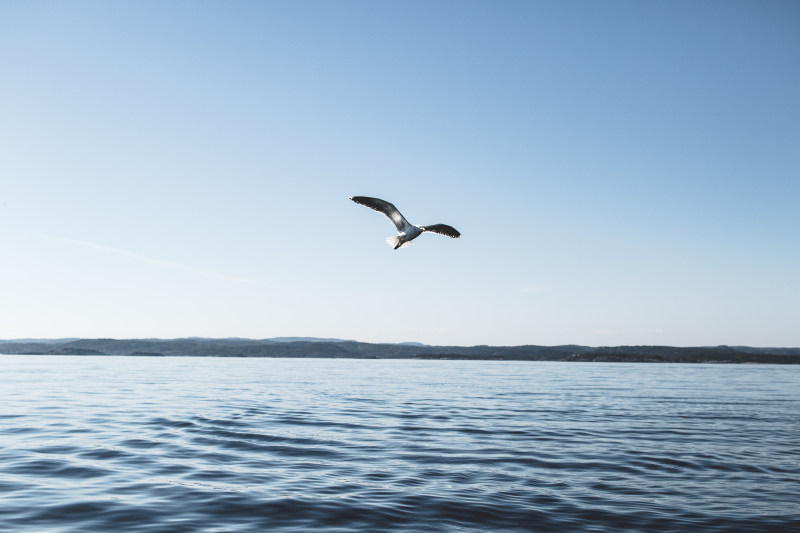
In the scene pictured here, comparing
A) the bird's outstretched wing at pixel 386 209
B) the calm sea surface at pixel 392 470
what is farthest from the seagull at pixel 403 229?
the calm sea surface at pixel 392 470

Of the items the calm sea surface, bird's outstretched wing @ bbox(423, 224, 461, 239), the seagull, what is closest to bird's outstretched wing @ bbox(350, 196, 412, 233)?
the seagull

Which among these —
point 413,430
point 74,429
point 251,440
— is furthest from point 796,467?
point 74,429

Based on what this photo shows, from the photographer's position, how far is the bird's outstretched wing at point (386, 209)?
17562 millimetres

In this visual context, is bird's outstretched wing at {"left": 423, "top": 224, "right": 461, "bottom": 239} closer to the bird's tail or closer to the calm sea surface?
the bird's tail

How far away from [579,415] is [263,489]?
20.5m

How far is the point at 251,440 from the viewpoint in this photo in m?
20.7

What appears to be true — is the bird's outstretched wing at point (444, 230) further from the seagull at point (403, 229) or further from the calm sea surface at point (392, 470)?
the calm sea surface at point (392, 470)

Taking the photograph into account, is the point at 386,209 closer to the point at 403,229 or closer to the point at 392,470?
the point at 403,229

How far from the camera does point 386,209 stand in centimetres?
1800

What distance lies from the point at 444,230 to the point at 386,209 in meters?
2.06

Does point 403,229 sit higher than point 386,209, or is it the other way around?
point 386,209

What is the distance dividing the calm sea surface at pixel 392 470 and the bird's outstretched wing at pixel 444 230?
22.4 feet

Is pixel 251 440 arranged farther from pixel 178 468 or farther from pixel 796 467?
pixel 796 467

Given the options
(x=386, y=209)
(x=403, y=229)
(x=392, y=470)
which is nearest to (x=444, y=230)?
(x=403, y=229)
